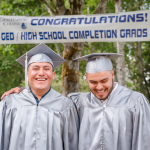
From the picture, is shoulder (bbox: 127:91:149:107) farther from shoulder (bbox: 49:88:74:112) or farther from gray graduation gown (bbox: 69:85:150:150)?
shoulder (bbox: 49:88:74:112)

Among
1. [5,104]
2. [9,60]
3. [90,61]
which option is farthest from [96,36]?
[9,60]

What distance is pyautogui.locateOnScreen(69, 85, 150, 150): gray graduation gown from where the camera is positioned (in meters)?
2.59

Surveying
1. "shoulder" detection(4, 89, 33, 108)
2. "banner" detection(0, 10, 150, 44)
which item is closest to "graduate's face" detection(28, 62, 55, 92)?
"shoulder" detection(4, 89, 33, 108)

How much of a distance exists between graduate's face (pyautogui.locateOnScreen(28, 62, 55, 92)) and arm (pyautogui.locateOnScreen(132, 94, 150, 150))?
1208mm

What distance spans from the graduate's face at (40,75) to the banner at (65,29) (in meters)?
1.04

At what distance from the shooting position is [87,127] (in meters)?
2.77

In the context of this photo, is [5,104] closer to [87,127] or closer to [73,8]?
[87,127]

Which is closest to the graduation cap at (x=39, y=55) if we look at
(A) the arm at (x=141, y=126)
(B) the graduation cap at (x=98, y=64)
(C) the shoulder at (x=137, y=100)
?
(B) the graduation cap at (x=98, y=64)

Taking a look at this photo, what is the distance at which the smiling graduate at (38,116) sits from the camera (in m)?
2.63

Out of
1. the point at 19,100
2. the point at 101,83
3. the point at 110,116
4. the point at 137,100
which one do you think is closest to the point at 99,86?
the point at 101,83

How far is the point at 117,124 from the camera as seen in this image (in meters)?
2.62

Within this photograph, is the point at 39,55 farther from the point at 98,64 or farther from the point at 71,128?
the point at 71,128

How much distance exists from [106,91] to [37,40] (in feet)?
5.53

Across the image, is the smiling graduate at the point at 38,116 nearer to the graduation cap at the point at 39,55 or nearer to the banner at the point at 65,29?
the graduation cap at the point at 39,55
